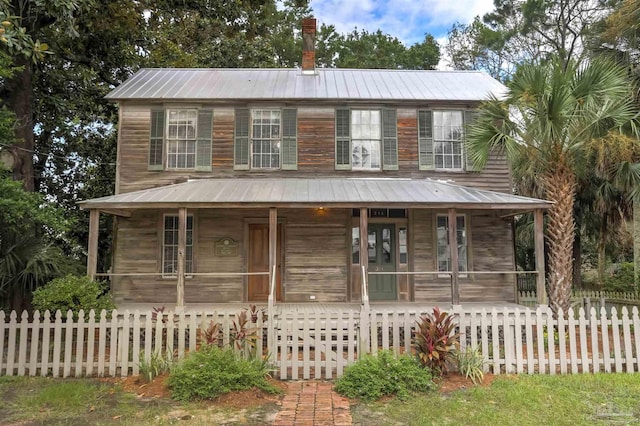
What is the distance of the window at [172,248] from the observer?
11.3m

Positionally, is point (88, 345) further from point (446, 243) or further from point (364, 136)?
point (446, 243)

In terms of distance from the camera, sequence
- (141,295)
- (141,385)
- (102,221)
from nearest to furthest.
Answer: (141,385) < (141,295) < (102,221)

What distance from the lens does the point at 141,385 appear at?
20.9 ft

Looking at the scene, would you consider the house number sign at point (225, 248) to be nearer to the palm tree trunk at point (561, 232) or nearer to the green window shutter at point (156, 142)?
the green window shutter at point (156, 142)

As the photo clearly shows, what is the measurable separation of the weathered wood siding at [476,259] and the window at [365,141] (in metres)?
1.90

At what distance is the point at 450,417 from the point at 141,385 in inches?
174

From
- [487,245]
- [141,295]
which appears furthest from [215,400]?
[487,245]

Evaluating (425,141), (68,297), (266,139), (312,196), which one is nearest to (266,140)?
(266,139)

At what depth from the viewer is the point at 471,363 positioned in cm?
661

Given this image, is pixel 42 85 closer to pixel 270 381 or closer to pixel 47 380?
pixel 47 380

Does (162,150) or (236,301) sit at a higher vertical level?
(162,150)

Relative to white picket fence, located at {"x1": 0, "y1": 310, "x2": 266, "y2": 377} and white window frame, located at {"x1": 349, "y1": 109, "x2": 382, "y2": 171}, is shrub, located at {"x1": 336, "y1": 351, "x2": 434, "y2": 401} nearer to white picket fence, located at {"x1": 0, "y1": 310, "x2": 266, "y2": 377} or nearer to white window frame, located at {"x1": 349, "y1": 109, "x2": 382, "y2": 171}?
white picket fence, located at {"x1": 0, "y1": 310, "x2": 266, "y2": 377}

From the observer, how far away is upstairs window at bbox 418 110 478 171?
11.9 m

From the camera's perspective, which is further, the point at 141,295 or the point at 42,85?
the point at 42,85
